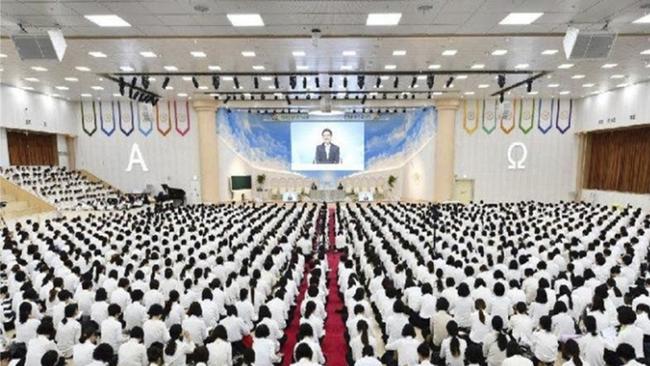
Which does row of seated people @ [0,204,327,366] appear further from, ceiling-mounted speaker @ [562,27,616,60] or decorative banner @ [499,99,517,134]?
decorative banner @ [499,99,517,134]

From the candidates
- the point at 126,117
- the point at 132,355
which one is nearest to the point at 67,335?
the point at 132,355

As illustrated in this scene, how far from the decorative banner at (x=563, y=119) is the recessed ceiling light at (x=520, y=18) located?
52.3ft

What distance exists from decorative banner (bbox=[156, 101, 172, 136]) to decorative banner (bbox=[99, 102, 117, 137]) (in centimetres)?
251

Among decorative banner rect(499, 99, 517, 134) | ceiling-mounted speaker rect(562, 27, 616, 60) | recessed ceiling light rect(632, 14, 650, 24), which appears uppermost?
recessed ceiling light rect(632, 14, 650, 24)

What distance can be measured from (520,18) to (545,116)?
1619 cm

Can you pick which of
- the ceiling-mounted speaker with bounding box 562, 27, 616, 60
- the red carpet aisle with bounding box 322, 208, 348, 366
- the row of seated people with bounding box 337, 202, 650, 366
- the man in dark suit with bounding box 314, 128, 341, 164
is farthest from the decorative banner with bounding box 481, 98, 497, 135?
the red carpet aisle with bounding box 322, 208, 348, 366

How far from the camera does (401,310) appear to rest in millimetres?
5309

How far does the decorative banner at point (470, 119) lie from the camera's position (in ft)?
73.7

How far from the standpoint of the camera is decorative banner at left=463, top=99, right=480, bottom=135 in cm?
2245

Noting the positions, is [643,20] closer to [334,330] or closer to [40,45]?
[334,330]

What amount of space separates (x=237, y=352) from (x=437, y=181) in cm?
1835

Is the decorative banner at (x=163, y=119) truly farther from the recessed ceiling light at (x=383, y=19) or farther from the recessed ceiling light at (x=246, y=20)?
the recessed ceiling light at (x=383, y=19)

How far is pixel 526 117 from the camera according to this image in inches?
883

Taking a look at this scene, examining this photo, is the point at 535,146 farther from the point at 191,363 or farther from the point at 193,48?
the point at 191,363
